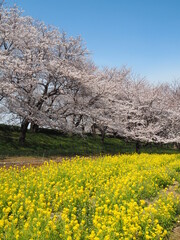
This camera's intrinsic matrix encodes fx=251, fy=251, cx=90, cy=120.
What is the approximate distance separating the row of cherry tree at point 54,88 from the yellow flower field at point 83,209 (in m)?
11.0

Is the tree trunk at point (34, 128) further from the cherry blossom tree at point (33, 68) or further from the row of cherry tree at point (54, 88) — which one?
the cherry blossom tree at point (33, 68)

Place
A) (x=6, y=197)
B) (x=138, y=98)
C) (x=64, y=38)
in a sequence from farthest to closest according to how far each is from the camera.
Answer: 1. (x=138, y=98)
2. (x=64, y=38)
3. (x=6, y=197)

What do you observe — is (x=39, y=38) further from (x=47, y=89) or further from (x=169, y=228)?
(x=169, y=228)

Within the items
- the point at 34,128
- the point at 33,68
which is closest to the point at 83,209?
the point at 33,68

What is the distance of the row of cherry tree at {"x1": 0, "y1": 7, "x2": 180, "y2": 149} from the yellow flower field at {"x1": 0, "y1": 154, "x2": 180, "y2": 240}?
1101cm

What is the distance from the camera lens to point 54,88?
23219 mm

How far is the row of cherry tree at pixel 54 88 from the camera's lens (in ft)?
66.5

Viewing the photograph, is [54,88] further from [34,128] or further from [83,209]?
[83,209]

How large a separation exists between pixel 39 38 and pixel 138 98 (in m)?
12.6

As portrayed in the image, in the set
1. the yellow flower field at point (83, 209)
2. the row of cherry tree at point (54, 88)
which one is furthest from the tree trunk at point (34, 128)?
the yellow flower field at point (83, 209)

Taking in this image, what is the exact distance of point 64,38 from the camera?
1035 inches

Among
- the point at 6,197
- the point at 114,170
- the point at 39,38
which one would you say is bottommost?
the point at 6,197

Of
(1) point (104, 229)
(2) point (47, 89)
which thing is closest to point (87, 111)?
(2) point (47, 89)

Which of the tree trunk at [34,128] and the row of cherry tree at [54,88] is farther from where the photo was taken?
the tree trunk at [34,128]
